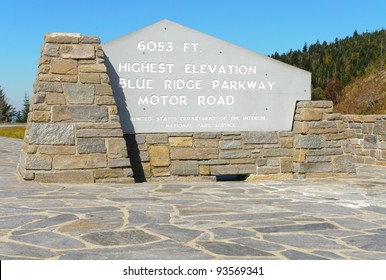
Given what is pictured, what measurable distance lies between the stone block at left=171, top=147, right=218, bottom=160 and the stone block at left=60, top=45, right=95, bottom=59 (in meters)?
2.10

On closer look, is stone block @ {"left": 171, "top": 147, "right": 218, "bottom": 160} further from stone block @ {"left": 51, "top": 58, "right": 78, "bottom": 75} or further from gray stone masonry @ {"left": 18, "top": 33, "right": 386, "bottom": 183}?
stone block @ {"left": 51, "top": 58, "right": 78, "bottom": 75}

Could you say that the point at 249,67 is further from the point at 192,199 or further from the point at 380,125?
the point at 380,125

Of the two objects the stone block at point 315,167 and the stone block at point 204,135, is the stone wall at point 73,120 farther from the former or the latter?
the stone block at point 315,167

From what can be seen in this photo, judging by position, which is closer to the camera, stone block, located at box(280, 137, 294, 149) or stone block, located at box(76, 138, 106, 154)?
stone block, located at box(76, 138, 106, 154)

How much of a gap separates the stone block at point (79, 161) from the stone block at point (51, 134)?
230mm

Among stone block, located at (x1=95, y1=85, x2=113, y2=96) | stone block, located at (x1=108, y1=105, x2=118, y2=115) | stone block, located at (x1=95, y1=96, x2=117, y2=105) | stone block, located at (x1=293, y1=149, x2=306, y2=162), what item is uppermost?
stone block, located at (x1=95, y1=85, x2=113, y2=96)

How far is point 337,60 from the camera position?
156ft

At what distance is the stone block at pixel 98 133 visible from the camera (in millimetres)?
7684

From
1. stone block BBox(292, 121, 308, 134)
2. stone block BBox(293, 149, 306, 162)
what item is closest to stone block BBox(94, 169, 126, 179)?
stone block BBox(293, 149, 306, 162)

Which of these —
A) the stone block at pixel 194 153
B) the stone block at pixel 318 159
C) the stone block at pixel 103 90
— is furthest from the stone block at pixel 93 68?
the stone block at pixel 318 159

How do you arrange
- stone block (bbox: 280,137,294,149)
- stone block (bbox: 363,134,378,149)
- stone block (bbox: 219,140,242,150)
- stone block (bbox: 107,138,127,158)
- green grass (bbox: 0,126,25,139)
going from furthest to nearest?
green grass (bbox: 0,126,25,139) → stone block (bbox: 363,134,378,149) → stone block (bbox: 280,137,294,149) → stone block (bbox: 219,140,242,150) → stone block (bbox: 107,138,127,158)

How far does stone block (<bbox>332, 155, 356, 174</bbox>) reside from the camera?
918 cm
